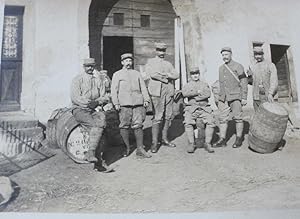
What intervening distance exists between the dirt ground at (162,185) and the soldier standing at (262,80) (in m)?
0.38

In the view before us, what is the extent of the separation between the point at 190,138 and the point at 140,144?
0.95 ft

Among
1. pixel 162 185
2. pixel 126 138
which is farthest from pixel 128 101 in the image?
pixel 162 185

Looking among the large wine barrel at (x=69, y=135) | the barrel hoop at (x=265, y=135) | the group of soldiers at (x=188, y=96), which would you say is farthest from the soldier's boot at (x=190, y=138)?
the large wine barrel at (x=69, y=135)

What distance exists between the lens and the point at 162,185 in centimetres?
130

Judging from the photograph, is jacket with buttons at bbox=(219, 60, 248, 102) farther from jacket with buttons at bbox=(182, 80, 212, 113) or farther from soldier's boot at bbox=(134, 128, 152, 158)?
soldier's boot at bbox=(134, 128, 152, 158)

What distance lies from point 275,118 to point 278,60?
422 mm

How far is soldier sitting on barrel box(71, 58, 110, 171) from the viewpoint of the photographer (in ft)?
4.90

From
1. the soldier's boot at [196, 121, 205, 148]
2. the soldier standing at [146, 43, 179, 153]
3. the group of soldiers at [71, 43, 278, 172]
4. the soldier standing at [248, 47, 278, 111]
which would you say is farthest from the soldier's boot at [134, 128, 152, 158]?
the soldier standing at [248, 47, 278, 111]

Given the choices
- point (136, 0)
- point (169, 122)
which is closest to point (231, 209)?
point (169, 122)

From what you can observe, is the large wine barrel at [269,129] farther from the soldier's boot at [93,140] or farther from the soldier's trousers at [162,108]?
the soldier's boot at [93,140]

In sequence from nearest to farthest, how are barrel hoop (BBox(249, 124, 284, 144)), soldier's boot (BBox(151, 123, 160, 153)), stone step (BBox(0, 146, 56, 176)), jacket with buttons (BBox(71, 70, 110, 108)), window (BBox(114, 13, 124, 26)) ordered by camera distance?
1. stone step (BBox(0, 146, 56, 176))
2. jacket with buttons (BBox(71, 70, 110, 108))
3. barrel hoop (BBox(249, 124, 284, 144))
4. soldier's boot (BBox(151, 123, 160, 153))
5. window (BBox(114, 13, 124, 26))

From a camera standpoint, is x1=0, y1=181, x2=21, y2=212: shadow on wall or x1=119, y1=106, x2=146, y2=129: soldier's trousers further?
x1=119, y1=106, x2=146, y2=129: soldier's trousers

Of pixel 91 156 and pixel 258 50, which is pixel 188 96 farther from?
pixel 91 156

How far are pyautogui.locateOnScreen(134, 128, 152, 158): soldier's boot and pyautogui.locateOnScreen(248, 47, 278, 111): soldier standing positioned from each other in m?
0.70
